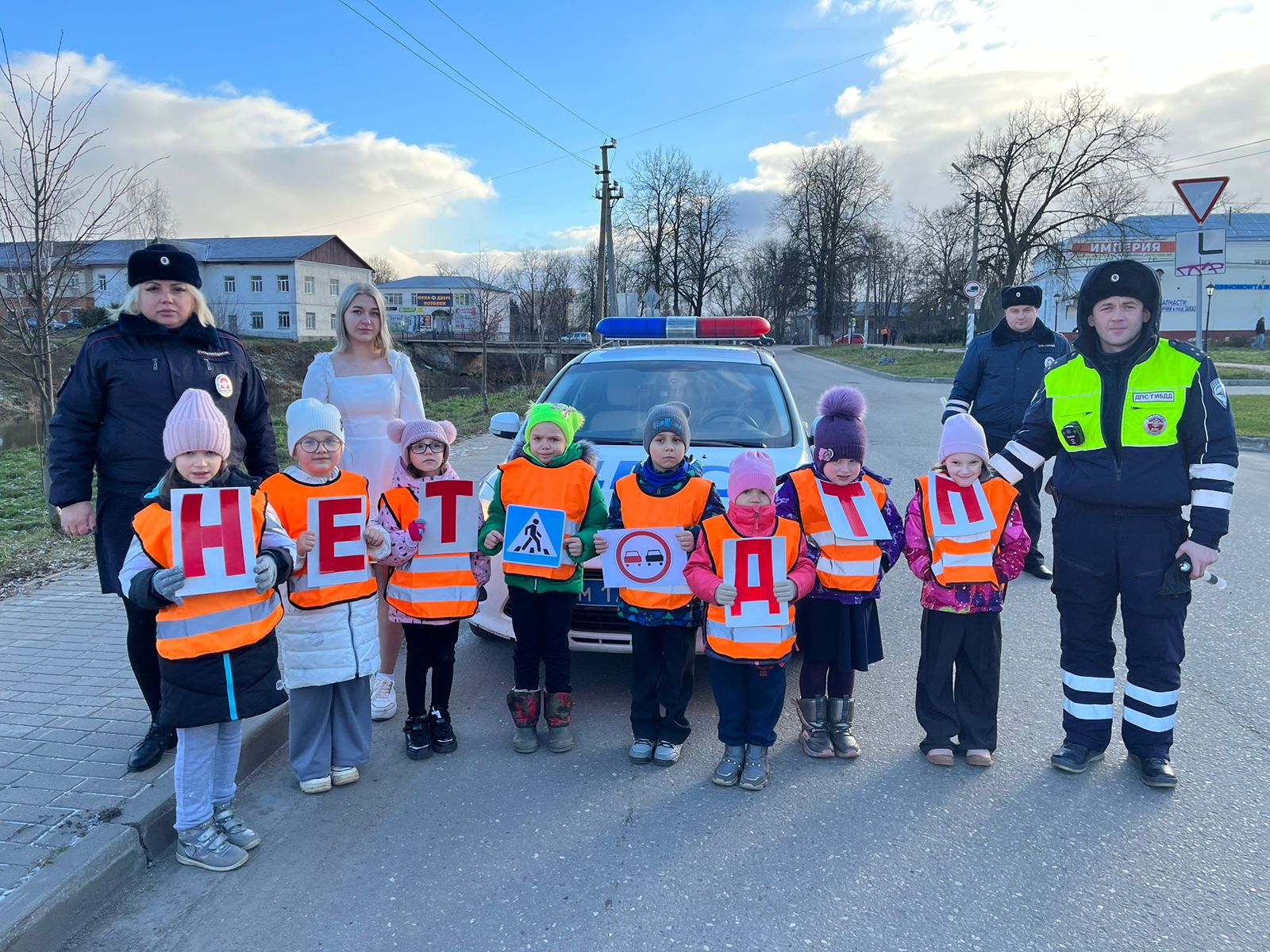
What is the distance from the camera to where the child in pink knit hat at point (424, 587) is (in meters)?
3.60

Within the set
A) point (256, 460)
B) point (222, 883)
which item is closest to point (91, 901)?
point (222, 883)

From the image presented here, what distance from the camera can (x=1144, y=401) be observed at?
3318 millimetres

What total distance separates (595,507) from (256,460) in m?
1.59

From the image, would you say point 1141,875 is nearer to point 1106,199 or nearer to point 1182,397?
point 1182,397

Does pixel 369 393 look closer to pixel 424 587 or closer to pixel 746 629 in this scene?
pixel 424 587

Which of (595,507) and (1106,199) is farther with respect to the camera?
(1106,199)

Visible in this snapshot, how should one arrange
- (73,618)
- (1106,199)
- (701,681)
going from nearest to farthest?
(701,681)
(73,618)
(1106,199)

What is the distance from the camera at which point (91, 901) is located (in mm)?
2654

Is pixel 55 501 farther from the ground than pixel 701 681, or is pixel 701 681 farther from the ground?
pixel 55 501

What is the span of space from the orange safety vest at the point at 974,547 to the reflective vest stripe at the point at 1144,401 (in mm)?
364

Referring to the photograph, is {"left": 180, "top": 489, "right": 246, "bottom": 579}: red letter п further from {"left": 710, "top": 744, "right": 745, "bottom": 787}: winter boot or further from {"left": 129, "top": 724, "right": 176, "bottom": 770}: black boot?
{"left": 710, "top": 744, "right": 745, "bottom": 787}: winter boot

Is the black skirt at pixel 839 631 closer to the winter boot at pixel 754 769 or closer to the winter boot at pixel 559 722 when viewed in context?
the winter boot at pixel 754 769

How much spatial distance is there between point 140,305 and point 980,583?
3.61m

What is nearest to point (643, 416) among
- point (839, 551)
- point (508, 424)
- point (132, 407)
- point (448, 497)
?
point (508, 424)
